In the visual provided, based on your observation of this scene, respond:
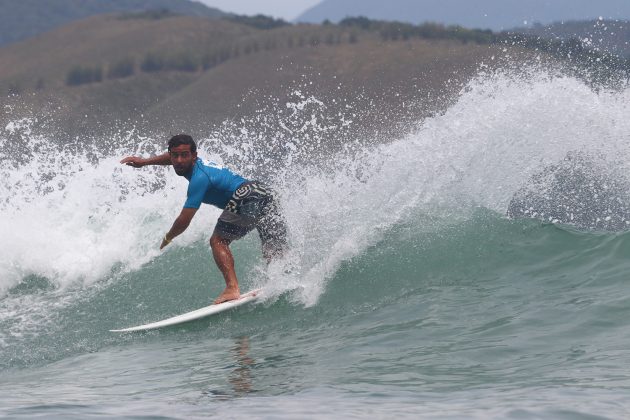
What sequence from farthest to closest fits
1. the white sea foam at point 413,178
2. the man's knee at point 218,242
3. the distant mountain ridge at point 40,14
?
the distant mountain ridge at point 40,14, the white sea foam at point 413,178, the man's knee at point 218,242

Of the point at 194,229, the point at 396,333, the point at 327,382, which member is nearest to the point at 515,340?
the point at 396,333

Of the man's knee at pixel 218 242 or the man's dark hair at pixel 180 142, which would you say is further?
the man's knee at pixel 218 242

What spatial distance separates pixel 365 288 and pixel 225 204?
1451mm

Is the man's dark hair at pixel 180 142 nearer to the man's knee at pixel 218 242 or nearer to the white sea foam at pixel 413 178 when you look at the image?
Result: the man's knee at pixel 218 242

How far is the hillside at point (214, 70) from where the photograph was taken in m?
47.4

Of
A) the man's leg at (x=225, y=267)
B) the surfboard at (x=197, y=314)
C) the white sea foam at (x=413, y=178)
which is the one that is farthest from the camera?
the white sea foam at (x=413, y=178)

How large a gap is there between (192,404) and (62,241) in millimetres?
6305

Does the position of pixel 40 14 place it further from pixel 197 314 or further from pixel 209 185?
pixel 197 314

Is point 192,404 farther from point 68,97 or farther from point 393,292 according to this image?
point 68,97

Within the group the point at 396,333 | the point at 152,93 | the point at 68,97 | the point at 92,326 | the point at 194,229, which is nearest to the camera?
the point at 396,333

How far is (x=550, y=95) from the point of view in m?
11.2

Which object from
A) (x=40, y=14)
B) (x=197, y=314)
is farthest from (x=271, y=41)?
(x=40, y=14)

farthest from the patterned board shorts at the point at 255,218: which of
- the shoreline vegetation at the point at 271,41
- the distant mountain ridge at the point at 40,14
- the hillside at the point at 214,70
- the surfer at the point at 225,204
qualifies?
the distant mountain ridge at the point at 40,14

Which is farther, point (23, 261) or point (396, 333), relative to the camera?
point (23, 261)
